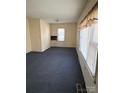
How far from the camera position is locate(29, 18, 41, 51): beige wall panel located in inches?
355

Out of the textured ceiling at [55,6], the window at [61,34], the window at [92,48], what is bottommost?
the window at [92,48]

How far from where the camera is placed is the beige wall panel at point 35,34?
901 cm

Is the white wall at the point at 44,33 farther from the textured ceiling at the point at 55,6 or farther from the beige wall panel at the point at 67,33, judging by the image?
the textured ceiling at the point at 55,6

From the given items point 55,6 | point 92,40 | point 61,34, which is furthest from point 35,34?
point 92,40

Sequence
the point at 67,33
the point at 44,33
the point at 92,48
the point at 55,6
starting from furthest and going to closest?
the point at 67,33, the point at 44,33, the point at 55,6, the point at 92,48

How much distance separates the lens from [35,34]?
920 cm

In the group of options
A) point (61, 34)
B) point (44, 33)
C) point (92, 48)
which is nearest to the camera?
point (92, 48)

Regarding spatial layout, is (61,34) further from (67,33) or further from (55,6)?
(55,6)

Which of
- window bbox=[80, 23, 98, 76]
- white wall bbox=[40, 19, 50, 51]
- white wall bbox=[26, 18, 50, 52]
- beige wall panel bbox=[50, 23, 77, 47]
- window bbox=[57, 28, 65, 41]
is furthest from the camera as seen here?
window bbox=[57, 28, 65, 41]

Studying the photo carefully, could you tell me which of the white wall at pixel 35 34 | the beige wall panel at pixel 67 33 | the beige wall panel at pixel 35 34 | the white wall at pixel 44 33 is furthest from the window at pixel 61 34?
the beige wall panel at pixel 35 34

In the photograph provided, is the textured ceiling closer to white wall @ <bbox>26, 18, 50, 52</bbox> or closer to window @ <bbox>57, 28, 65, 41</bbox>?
white wall @ <bbox>26, 18, 50, 52</bbox>

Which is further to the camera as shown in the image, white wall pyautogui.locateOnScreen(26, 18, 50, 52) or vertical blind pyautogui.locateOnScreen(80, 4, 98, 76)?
white wall pyautogui.locateOnScreen(26, 18, 50, 52)

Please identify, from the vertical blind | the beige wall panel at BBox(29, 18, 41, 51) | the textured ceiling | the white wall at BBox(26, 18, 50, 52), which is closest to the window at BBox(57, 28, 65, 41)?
the white wall at BBox(26, 18, 50, 52)
